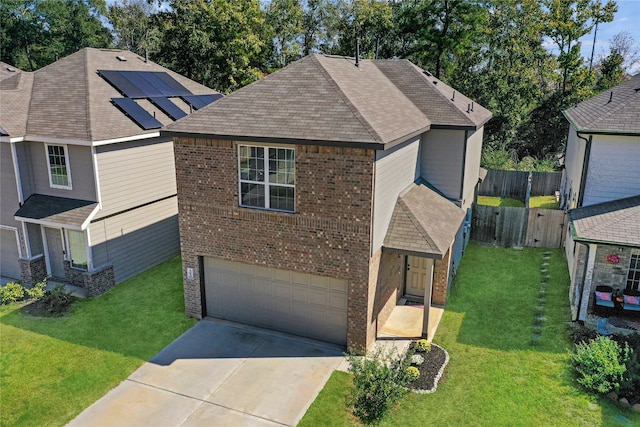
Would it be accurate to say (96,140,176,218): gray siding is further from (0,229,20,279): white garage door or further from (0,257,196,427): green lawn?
(0,229,20,279): white garage door

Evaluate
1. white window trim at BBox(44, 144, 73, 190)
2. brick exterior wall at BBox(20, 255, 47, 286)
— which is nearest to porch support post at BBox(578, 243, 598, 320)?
white window trim at BBox(44, 144, 73, 190)

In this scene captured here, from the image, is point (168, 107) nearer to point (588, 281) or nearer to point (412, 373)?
point (412, 373)

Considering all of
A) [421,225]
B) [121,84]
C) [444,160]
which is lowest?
[421,225]

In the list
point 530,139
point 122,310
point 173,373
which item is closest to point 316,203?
point 173,373

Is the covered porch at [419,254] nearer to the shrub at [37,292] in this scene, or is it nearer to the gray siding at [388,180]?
the gray siding at [388,180]

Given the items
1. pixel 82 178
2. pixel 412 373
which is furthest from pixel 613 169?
pixel 82 178

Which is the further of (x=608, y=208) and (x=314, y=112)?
(x=608, y=208)
